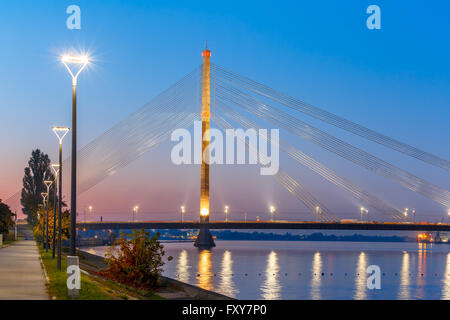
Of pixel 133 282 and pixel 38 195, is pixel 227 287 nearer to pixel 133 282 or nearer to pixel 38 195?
pixel 133 282

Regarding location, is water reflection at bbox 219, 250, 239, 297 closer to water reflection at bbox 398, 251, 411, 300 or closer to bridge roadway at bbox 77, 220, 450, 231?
water reflection at bbox 398, 251, 411, 300

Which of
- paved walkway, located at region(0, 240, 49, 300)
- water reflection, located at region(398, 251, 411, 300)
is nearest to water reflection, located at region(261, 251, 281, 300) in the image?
water reflection, located at region(398, 251, 411, 300)

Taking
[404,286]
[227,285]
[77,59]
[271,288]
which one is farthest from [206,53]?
[77,59]

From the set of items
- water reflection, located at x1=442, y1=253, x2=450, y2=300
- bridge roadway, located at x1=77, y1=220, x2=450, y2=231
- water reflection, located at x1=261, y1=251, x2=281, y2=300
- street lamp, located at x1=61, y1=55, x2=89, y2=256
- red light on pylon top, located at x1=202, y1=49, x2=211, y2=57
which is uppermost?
red light on pylon top, located at x1=202, y1=49, x2=211, y2=57

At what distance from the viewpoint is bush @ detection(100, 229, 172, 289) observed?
86.8ft

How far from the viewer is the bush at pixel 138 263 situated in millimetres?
26469

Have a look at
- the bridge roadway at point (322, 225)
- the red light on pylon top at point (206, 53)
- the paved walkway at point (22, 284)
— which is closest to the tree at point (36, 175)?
the bridge roadway at point (322, 225)

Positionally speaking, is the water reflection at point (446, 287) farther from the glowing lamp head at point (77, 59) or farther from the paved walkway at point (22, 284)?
the glowing lamp head at point (77, 59)

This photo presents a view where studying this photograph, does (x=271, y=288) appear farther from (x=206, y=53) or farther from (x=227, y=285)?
(x=206, y=53)

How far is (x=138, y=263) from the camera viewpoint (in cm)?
2667

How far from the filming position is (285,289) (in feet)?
148

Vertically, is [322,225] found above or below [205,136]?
below
